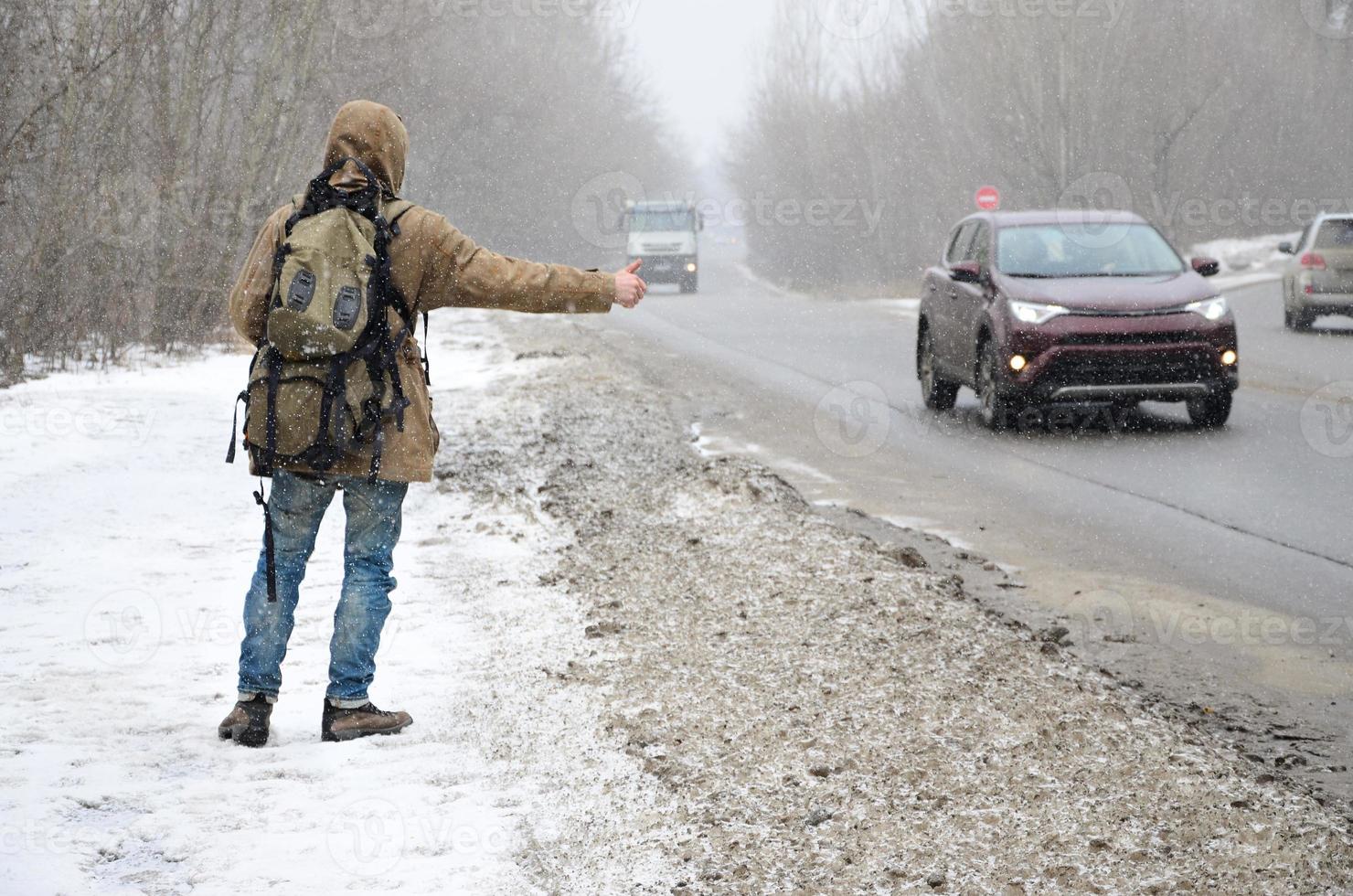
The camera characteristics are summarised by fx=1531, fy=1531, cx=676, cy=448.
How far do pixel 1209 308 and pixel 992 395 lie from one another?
5.80ft

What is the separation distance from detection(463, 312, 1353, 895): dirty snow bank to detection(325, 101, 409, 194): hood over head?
5.91 ft

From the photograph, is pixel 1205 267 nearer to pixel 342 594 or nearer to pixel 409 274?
pixel 409 274

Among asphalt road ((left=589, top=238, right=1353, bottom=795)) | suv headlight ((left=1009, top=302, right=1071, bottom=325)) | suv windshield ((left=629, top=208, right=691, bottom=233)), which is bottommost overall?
asphalt road ((left=589, top=238, right=1353, bottom=795))

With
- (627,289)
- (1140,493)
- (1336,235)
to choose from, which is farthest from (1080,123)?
(627,289)

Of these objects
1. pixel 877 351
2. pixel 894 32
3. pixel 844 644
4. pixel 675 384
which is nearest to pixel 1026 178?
pixel 894 32

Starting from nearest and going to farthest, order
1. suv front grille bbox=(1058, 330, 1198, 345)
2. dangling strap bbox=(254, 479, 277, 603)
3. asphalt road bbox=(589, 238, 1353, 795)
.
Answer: dangling strap bbox=(254, 479, 277, 603)
asphalt road bbox=(589, 238, 1353, 795)
suv front grille bbox=(1058, 330, 1198, 345)

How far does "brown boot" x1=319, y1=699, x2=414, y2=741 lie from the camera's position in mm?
4520

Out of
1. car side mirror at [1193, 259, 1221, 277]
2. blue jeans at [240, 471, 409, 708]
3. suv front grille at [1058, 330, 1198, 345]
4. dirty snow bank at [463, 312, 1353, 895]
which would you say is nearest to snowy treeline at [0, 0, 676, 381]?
dirty snow bank at [463, 312, 1353, 895]

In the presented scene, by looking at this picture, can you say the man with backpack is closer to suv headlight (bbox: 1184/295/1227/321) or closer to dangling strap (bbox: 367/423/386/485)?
dangling strap (bbox: 367/423/386/485)

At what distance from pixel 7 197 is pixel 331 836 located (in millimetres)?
10649

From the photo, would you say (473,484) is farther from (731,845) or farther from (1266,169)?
(1266,169)

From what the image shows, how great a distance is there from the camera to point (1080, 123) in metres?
42.9

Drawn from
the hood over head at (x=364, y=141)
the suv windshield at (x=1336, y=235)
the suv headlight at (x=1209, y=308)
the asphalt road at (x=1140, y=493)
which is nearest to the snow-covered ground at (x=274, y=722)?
the hood over head at (x=364, y=141)

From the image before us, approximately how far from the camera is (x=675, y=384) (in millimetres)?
16578
